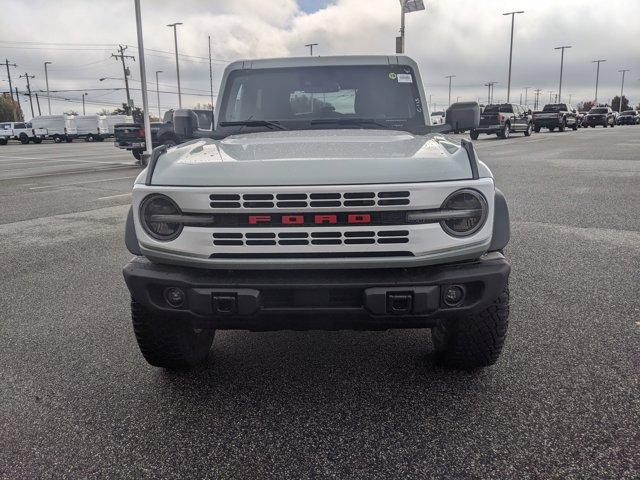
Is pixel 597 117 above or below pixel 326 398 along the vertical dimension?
above

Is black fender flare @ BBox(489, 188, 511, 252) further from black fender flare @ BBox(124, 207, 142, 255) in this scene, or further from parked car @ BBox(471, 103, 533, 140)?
parked car @ BBox(471, 103, 533, 140)

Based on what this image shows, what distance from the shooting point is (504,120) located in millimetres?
32594

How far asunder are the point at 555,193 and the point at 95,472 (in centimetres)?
987

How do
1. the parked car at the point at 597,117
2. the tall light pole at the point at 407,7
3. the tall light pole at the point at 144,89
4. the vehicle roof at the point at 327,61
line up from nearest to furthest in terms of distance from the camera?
the vehicle roof at the point at 327,61 < the tall light pole at the point at 144,89 < the tall light pole at the point at 407,7 < the parked car at the point at 597,117

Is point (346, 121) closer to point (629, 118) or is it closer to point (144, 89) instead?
point (144, 89)

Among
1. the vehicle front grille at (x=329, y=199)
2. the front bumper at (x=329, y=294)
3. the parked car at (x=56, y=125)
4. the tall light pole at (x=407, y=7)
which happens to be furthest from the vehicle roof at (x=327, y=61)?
the parked car at (x=56, y=125)

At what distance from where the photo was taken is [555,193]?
34.8 feet

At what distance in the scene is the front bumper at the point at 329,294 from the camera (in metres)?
2.55

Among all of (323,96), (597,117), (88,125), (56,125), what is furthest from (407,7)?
(597,117)

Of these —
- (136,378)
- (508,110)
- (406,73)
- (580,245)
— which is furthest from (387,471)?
(508,110)

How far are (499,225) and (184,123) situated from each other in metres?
2.37

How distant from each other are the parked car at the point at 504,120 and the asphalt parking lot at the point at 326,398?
27934 millimetres

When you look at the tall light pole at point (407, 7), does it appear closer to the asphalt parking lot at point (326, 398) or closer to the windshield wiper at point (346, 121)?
the asphalt parking lot at point (326, 398)

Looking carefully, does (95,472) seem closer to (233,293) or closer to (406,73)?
(233,293)
